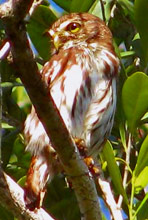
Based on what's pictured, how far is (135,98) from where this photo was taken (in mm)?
3453

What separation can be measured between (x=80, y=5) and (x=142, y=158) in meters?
0.88

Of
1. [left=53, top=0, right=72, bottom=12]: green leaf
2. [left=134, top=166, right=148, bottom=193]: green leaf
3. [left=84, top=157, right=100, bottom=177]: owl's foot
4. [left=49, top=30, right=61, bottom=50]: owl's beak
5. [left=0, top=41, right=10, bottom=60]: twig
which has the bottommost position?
[left=134, top=166, right=148, bottom=193]: green leaf

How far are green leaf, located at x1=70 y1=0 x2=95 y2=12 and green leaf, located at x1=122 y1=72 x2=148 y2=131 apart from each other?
1.94ft

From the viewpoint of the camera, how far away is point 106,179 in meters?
3.69

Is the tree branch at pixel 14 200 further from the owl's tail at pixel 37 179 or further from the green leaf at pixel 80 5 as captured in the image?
the green leaf at pixel 80 5

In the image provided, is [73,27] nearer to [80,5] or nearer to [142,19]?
[80,5]

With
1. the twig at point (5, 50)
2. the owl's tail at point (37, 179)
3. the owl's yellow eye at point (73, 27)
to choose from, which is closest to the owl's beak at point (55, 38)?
the owl's yellow eye at point (73, 27)

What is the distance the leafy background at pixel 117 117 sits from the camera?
342 cm

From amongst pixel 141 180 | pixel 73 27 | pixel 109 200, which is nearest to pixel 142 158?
pixel 141 180

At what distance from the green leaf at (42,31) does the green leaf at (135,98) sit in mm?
602

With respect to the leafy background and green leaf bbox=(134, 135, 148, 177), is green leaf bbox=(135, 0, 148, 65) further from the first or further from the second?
green leaf bbox=(134, 135, 148, 177)

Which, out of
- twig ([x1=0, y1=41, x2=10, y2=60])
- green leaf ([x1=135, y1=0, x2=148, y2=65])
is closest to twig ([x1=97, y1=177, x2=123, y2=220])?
green leaf ([x1=135, y1=0, x2=148, y2=65])

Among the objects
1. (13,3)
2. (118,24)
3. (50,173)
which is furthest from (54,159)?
(13,3)

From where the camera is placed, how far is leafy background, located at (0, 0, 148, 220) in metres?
3.42
